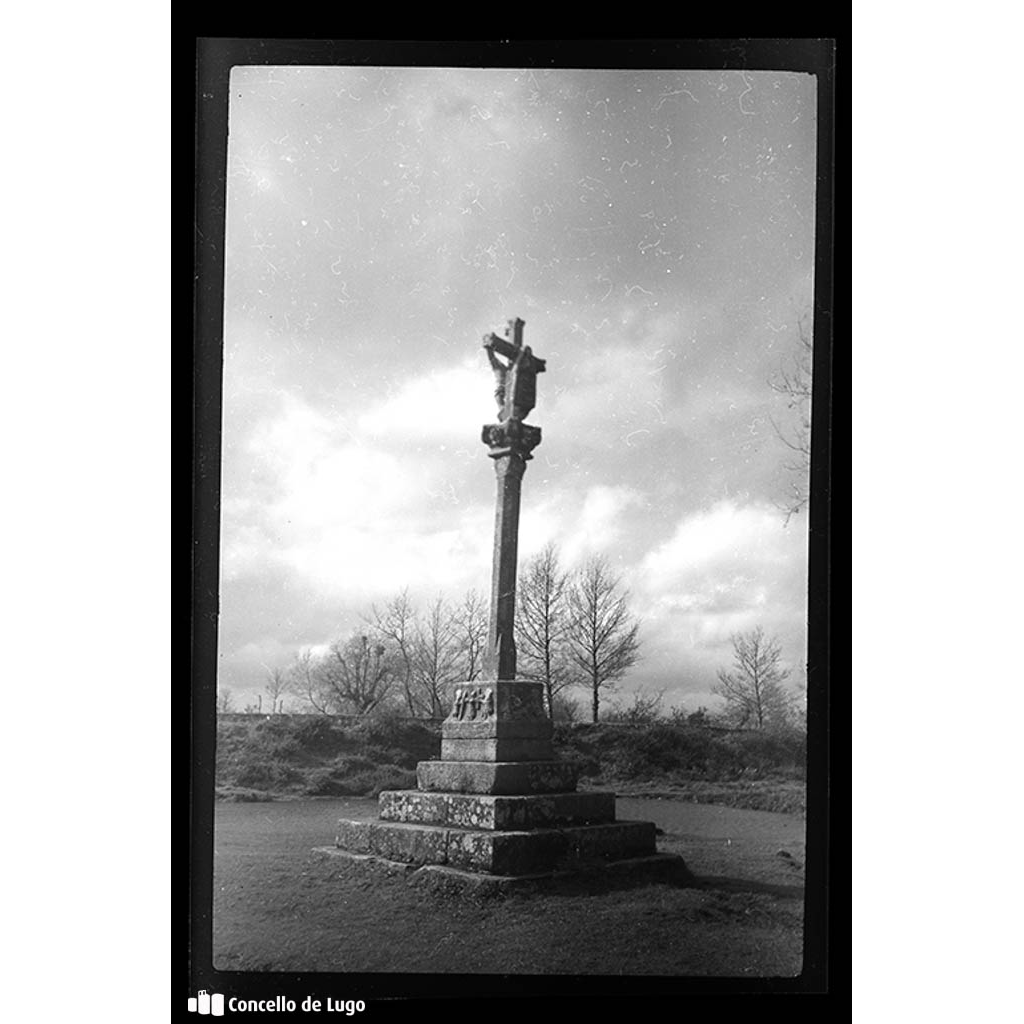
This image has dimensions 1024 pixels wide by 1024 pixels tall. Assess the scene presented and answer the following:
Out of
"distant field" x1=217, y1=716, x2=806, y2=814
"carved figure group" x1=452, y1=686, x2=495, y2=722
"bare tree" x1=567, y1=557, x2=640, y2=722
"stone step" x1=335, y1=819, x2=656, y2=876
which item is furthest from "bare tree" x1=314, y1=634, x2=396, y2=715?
"bare tree" x1=567, y1=557, x2=640, y2=722

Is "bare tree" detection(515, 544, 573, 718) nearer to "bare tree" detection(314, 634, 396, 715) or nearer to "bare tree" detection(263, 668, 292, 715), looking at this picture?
"bare tree" detection(314, 634, 396, 715)

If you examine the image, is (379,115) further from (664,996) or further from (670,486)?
(664,996)

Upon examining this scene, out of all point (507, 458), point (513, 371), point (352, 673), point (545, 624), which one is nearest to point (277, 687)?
point (352, 673)

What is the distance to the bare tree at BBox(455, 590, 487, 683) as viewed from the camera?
5277 mm

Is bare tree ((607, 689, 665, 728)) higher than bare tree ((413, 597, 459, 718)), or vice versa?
bare tree ((413, 597, 459, 718))

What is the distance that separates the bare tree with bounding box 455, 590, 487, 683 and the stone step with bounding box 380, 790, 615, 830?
22.5 inches

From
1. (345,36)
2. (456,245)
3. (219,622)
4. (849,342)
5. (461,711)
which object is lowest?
(461,711)

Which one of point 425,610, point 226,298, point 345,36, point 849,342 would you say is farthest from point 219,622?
point 849,342

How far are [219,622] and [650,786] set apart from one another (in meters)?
2.15

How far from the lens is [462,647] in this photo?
530 cm

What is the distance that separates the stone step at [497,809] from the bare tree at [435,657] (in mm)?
403

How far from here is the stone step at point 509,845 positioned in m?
5.09

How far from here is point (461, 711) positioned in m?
5.32

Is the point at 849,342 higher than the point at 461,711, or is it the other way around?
the point at 849,342
